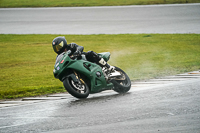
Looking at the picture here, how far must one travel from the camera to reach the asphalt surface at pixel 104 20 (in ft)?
76.2

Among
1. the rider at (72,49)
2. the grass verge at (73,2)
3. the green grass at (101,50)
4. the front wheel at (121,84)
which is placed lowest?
the green grass at (101,50)

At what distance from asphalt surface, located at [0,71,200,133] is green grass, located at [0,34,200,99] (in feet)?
7.07

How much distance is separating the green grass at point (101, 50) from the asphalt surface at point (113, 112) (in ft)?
7.07

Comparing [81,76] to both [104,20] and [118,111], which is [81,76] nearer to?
[118,111]

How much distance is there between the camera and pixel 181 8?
92.2 ft

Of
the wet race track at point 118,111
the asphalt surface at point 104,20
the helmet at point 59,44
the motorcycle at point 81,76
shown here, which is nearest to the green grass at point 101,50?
the asphalt surface at point 104,20

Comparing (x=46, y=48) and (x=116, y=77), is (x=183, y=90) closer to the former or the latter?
(x=116, y=77)

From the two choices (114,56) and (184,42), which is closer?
(114,56)

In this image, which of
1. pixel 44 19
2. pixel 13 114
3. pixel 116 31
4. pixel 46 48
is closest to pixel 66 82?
pixel 13 114

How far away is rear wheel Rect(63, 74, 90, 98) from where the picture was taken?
779 centimetres

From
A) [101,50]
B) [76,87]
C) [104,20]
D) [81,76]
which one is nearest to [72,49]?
[81,76]

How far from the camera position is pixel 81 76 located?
8.40 m

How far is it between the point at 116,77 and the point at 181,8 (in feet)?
67.4

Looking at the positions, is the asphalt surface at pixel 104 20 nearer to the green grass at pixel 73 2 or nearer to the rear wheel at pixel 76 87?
the green grass at pixel 73 2
